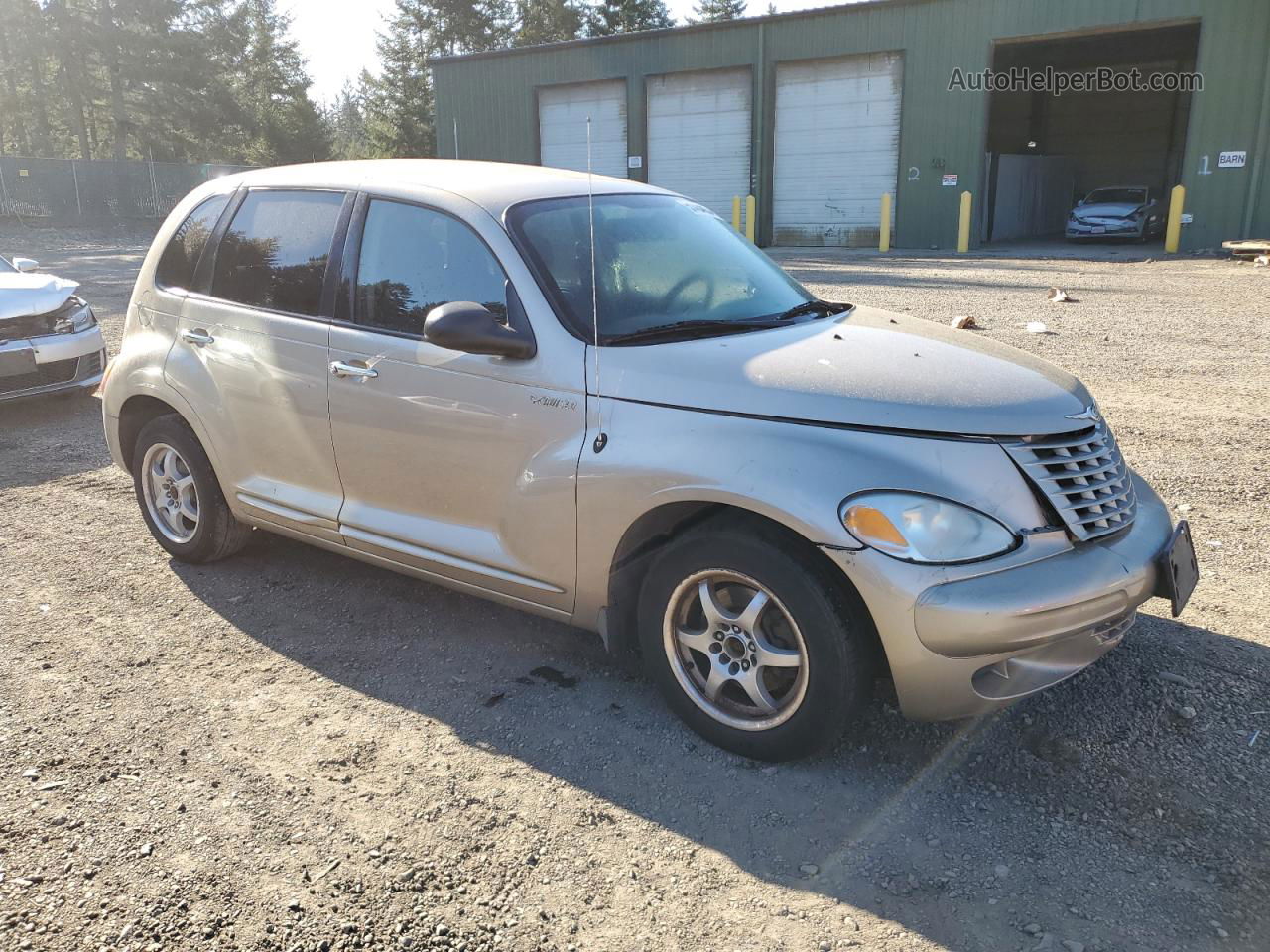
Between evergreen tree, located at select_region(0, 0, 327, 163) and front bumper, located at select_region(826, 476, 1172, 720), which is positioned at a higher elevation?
evergreen tree, located at select_region(0, 0, 327, 163)

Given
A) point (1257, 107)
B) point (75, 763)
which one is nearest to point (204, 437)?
point (75, 763)

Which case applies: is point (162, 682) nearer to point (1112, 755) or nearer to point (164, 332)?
point (164, 332)

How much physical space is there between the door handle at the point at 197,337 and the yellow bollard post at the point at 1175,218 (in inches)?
950

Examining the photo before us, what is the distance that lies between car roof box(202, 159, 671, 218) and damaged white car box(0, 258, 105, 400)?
4.36 metres

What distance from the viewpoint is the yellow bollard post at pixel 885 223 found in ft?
86.4

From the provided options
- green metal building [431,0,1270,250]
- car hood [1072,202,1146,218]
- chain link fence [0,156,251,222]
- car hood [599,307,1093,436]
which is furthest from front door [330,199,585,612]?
chain link fence [0,156,251,222]

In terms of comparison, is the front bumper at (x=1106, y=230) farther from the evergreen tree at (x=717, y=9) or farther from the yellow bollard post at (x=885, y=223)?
the evergreen tree at (x=717, y=9)

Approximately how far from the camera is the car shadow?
2.58 meters

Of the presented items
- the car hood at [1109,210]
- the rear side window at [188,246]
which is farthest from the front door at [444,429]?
the car hood at [1109,210]

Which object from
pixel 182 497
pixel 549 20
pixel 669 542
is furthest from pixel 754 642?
pixel 549 20

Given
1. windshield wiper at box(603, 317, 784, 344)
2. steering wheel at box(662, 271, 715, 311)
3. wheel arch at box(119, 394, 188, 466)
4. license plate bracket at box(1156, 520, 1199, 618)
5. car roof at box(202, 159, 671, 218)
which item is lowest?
license plate bracket at box(1156, 520, 1199, 618)

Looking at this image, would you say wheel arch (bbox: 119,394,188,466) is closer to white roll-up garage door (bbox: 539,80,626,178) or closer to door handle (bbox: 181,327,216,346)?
door handle (bbox: 181,327,216,346)

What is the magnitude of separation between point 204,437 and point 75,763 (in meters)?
1.72

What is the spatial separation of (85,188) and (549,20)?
1146 inches
